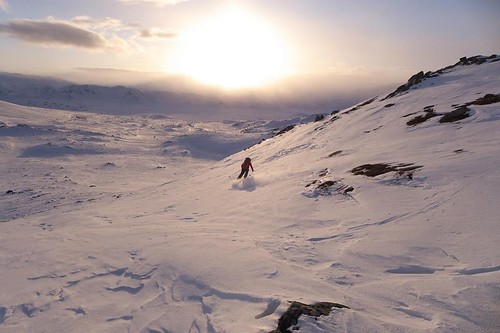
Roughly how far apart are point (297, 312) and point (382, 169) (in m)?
10.4

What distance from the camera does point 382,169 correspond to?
1478cm

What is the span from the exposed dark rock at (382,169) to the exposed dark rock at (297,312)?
8.44 m

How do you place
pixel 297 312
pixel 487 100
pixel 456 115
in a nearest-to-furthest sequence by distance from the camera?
pixel 297 312, pixel 456 115, pixel 487 100

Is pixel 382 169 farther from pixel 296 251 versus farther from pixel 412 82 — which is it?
pixel 412 82

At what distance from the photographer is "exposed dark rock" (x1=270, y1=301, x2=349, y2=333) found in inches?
215

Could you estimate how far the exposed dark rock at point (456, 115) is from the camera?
64.5 ft

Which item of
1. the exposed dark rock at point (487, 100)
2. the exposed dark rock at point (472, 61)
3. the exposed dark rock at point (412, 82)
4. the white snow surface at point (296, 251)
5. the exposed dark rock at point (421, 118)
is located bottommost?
the white snow surface at point (296, 251)

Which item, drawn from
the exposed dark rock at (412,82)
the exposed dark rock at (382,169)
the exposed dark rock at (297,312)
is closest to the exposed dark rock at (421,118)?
the exposed dark rock at (382,169)

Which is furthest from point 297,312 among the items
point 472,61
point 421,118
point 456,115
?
point 472,61

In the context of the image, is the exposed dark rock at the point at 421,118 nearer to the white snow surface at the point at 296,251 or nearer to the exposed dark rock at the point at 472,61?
the white snow surface at the point at 296,251

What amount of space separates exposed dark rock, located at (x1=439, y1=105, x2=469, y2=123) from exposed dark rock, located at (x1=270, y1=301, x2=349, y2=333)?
1724 cm

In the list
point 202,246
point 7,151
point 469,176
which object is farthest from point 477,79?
point 7,151

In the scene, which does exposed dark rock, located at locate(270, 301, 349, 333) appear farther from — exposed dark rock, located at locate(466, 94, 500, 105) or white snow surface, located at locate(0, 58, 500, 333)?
exposed dark rock, located at locate(466, 94, 500, 105)

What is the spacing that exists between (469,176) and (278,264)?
7082 mm
